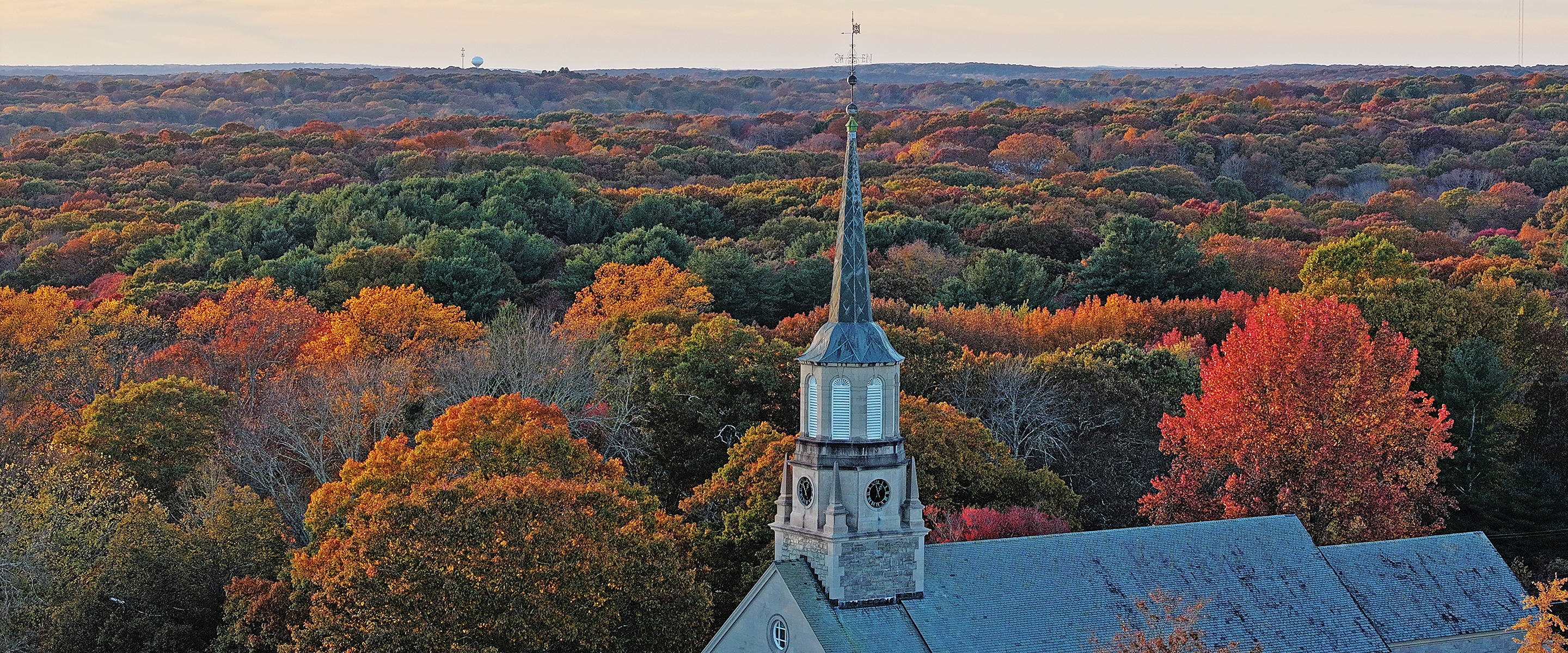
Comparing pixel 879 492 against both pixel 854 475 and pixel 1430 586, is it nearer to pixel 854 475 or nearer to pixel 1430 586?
pixel 854 475

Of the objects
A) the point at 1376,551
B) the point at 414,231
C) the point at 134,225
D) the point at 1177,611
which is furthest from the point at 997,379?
the point at 134,225

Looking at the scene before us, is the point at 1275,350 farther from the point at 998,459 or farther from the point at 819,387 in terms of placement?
the point at 819,387

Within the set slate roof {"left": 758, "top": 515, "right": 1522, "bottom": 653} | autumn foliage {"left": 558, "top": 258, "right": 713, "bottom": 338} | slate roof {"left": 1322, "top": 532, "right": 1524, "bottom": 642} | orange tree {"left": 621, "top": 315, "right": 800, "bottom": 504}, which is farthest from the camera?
autumn foliage {"left": 558, "top": 258, "right": 713, "bottom": 338}

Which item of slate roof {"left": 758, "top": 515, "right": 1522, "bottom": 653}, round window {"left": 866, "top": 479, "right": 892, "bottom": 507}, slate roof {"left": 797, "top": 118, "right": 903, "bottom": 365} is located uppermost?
slate roof {"left": 797, "top": 118, "right": 903, "bottom": 365}

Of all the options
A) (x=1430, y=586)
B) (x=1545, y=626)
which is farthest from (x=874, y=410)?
(x=1430, y=586)

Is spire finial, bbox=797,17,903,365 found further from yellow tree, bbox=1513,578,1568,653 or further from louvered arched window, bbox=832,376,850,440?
yellow tree, bbox=1513,578,1568,653

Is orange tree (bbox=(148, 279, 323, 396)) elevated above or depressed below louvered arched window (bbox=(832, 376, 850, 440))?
below

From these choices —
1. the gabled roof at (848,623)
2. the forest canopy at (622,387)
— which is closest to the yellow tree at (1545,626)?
the gabled roof at (848,623)

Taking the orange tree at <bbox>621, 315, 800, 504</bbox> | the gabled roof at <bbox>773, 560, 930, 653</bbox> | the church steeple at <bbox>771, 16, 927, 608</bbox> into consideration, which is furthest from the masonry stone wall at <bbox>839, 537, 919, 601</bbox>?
the orange tree at <bbox>621, 315, 800, 504</bbox>
